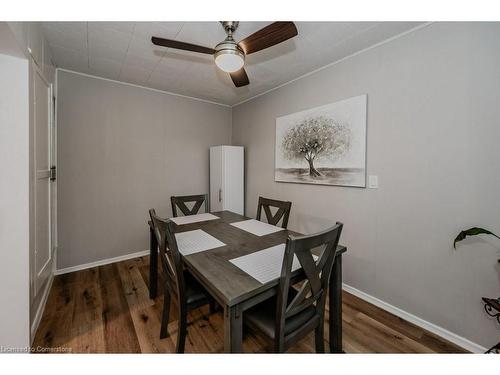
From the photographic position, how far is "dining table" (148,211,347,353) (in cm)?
97

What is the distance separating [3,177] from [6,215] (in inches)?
9.4

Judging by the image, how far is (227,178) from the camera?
3402 millimetres

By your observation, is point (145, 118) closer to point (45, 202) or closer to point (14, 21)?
point (45, 202)

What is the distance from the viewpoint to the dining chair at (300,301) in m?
1.00

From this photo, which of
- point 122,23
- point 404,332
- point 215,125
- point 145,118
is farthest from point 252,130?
point 404,332

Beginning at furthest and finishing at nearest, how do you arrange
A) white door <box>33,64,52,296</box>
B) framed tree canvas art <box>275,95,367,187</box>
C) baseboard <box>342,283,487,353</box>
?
framed tree canvas art <box>275,95,367,187</box>, white door <box>33,64,52,296</box>, baseboard <box>342,283,487,353</box>

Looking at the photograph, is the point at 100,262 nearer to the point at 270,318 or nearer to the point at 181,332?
the point at 181,332

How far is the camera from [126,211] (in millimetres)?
2965

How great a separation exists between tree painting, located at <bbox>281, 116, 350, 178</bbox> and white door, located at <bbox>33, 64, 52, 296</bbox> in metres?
2.42

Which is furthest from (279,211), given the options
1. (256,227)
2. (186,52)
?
(186,52)

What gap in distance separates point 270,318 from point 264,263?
28 cm

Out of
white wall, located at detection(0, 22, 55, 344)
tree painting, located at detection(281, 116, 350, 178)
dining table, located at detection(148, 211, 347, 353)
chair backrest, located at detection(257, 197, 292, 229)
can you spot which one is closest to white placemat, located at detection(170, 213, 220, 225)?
dining table, located at detection(148, 211, 347, 353)

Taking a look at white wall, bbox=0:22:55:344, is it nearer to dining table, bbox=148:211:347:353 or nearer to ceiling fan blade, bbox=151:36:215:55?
ceiling fan blade, bbox=151:36:215:55

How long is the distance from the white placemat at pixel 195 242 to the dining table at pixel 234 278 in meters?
0.05
